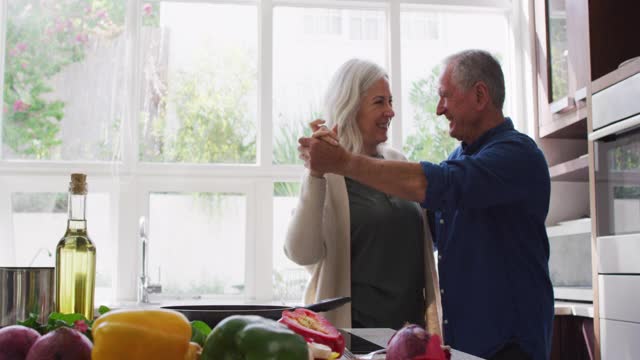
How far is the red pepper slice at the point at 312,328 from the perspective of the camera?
750mm

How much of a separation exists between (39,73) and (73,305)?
2.90 meters

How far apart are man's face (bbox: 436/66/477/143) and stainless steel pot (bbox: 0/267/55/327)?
1.16 meters

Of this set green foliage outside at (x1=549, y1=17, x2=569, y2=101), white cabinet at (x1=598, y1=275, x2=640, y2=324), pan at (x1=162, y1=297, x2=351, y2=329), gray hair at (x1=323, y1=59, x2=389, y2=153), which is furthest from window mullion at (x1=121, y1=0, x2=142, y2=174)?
pan at (x1=162, y1=297, x2=351, y2=329)

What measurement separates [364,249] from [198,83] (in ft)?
7.06

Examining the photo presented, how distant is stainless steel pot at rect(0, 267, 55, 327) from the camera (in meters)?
1.06

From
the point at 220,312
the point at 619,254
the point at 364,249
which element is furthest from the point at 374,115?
the point at 220,312

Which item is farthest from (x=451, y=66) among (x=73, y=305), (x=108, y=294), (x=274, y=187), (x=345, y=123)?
(x=108, y=294)

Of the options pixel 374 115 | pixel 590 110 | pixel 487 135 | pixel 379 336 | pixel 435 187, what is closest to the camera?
pixel 379 336

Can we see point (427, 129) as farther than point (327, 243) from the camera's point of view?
Yes

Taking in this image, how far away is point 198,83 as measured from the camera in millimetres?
3912

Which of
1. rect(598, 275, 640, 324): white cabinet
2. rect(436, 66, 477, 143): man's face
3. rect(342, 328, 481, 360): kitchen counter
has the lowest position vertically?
rect(598, 275, 640, 324): white cabinet

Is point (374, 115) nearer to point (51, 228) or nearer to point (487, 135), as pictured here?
point (487, 135)

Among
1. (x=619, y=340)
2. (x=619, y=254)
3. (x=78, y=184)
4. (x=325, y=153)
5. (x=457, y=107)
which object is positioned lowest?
(x=619, y=340)

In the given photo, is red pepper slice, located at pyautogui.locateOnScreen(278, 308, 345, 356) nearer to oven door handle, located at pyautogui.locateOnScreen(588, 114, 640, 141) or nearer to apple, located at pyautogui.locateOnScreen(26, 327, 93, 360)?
apple, located at pyautogui.locateOnScreen(26, 327, 93, 360)
